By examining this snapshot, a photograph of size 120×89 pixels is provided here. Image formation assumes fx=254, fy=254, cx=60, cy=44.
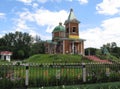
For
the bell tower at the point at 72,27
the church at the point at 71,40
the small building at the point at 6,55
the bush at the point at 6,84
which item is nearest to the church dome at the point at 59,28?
the church at the point at 71,40

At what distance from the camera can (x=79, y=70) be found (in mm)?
13383

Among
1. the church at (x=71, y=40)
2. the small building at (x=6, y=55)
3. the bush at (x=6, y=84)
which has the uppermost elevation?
the church at (x=71, y=40)

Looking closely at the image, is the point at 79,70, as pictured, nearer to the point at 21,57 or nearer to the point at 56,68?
the point at 56,68

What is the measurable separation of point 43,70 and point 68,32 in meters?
30.1

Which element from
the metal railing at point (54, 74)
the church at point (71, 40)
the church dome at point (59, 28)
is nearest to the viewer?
the metal railing at point (54, 74)

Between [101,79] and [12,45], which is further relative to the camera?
[12,45]

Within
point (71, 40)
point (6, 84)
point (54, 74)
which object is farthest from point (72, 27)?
point (6, 84)

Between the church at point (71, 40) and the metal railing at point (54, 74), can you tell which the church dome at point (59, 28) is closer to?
the church at point (71, 40)

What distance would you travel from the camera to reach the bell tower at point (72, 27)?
4184 cm

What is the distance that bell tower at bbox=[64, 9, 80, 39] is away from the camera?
137ft

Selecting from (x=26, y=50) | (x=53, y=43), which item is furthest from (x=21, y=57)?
(x=53, y=43)

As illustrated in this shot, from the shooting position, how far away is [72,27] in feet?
138

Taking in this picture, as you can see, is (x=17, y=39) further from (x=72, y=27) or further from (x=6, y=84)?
(x=6, y=84)

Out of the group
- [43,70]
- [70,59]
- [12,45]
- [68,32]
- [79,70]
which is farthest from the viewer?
[12,45]
